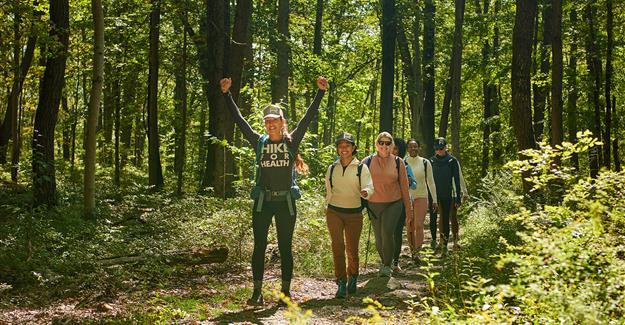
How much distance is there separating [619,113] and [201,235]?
16940 mm

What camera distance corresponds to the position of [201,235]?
37.6 feet

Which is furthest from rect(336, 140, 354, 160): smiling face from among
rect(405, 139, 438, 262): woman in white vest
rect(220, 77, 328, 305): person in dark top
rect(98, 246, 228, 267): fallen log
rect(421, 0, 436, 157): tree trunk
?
rect(421, 0, 436, 157): tree trunk

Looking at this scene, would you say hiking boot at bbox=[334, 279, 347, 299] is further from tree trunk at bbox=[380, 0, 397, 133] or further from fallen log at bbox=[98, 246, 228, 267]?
tree trunk at bbox=[380, 0, 397, 133]

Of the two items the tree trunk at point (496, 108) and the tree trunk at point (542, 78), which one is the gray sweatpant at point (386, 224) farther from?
the tree trunk at point (496, 108)

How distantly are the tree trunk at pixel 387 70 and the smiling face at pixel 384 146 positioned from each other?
11.0 meters

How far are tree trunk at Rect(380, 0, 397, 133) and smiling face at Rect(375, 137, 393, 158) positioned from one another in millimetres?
11048

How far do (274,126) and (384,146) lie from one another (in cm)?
221

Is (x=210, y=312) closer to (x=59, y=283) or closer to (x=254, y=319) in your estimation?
(x=254, y=319)

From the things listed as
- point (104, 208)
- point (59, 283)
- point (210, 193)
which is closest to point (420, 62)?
point (210, 193)

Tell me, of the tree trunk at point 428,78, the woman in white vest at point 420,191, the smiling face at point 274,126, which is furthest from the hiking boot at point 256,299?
the tree trunk at point 428,78

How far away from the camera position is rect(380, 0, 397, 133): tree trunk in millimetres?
20297

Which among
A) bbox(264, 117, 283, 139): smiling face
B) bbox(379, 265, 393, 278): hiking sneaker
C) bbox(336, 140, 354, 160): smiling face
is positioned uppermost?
bbox(264, 117, 283, 139): smiling face

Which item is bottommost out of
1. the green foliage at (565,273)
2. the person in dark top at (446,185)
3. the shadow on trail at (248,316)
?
the shadow on trail at (248,316)

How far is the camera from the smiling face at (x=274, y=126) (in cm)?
738
